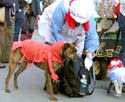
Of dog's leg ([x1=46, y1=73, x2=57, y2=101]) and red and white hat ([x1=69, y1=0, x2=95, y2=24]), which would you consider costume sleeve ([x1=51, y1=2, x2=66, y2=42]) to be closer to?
red and white hat ([x1=69, y1=0, x2=95, y2=24])

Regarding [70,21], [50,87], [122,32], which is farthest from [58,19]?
[122,32]

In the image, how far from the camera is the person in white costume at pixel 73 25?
20.7ft

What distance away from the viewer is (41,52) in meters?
6.68

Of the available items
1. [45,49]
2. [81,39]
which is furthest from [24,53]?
[81,39]

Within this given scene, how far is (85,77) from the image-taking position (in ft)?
22.5

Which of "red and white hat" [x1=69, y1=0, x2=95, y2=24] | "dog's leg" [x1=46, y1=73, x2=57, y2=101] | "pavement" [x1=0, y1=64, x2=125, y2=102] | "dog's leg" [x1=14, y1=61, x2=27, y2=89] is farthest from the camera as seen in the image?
"dog's leg" [x1=14, y1=61, x2=27, y2=89]

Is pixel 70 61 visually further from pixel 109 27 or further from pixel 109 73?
pixel 109 27

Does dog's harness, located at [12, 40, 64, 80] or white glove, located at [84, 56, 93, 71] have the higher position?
dog's harness, located at [12, 40, 64, 80]

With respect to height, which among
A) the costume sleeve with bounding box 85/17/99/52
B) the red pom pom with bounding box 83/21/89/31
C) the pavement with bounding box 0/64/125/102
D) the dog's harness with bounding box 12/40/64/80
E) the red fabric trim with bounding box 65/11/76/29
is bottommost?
the pavement with bounding box 0/64/125/102

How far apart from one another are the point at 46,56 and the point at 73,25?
2.06ft

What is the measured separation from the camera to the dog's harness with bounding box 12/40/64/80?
6.52m

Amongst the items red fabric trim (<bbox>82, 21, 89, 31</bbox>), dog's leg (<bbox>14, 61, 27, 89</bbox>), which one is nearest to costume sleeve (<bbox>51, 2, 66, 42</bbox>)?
red fabric trim (<bbox>82, 21, 89, 31</bbox>)

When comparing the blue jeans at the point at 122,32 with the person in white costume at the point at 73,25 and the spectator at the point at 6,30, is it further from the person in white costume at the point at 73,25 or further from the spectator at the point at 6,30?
the spectator at the point at 6,30

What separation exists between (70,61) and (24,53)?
0.73 m
